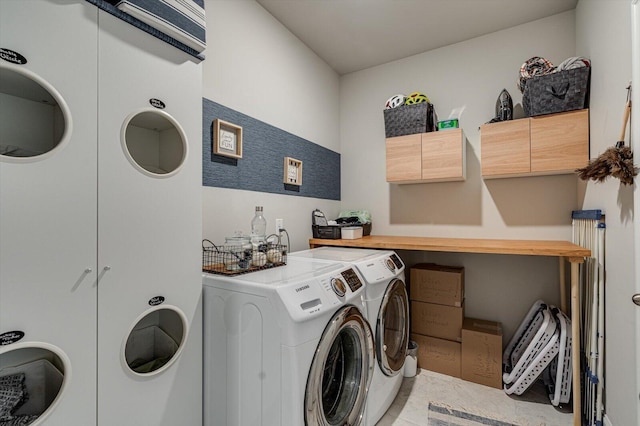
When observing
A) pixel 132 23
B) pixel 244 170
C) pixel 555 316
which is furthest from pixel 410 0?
pixel 555 316

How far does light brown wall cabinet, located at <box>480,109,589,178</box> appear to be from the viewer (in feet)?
6.88

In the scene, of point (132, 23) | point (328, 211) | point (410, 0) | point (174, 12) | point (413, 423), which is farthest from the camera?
point (328, 211)

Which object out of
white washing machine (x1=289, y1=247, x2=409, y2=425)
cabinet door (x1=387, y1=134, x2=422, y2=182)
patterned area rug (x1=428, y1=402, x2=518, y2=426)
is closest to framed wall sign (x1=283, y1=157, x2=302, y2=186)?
white washing machine (x1=289, y1=247, x2=409, y2=425)

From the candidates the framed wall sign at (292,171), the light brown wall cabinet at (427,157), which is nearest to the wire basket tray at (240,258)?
the framed wall sign at (292,171)

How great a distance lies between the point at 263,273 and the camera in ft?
5.17

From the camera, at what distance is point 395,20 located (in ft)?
8.16

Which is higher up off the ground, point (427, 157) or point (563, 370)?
point (427, 157)

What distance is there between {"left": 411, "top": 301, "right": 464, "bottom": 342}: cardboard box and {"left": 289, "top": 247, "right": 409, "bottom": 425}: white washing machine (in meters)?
0.41

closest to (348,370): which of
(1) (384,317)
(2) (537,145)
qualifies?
(1) (384,317)

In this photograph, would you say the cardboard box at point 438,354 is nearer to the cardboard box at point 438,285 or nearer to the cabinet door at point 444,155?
the cardboard box at point 438,285

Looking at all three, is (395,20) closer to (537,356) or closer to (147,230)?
(147,230)

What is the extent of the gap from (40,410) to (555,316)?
2.96 metres

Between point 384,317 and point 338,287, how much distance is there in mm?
631

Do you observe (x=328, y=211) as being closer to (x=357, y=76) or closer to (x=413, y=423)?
(x=357, y=76)
